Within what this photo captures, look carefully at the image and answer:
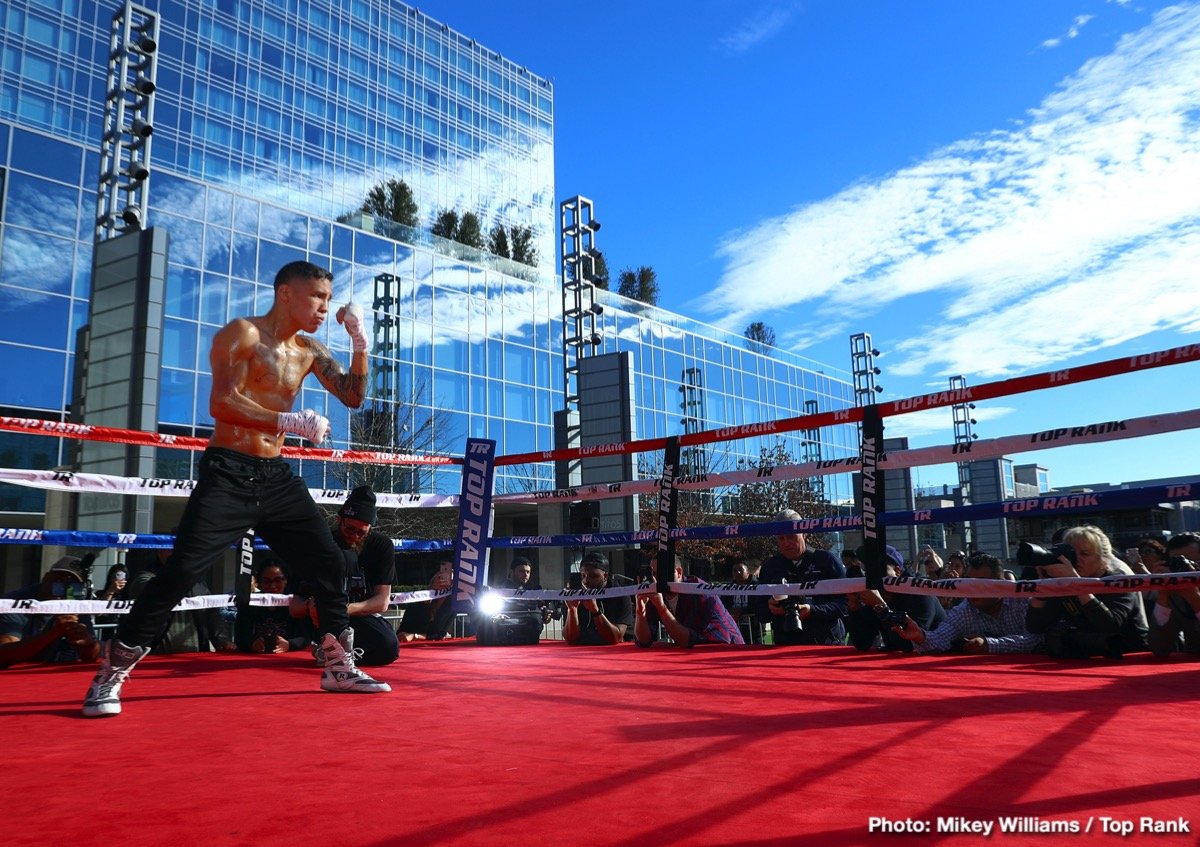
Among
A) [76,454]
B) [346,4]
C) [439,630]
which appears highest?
[346,4]

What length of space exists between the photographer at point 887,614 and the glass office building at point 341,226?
19814 mm

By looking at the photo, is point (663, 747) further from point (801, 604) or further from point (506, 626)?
point (506, 626)

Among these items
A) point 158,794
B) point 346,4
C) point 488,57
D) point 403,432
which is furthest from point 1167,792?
point 488,57

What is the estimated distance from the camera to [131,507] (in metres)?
9.57

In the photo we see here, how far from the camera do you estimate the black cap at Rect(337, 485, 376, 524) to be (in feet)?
16.1

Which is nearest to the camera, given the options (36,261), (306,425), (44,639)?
(306,425)

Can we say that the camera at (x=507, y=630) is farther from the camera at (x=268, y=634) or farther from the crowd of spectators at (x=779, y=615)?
the camera at (x=268, y=634)

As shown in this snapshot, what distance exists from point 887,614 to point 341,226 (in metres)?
26.8

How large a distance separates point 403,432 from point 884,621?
23.0m

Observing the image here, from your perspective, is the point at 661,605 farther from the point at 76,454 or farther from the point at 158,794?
the point at 76,454

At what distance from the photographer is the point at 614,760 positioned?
2.07 metres

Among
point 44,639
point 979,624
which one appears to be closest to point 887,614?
point 979,624

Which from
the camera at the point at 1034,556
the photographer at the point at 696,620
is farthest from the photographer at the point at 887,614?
the photographer at the point at 696,620

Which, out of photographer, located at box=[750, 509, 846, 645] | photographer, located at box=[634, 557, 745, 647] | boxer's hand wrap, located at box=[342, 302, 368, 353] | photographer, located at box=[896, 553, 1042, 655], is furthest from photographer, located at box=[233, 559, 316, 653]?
photographer, located at box=[896, 553, 1042, 655]
